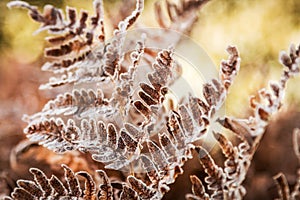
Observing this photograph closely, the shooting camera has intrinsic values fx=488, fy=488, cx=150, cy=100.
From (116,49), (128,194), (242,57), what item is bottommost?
(128,194)

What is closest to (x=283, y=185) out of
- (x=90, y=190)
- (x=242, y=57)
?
(x=90, y=190)

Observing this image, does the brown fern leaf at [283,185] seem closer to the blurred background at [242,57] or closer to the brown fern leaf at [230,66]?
the brown fern leaf at [230,66]

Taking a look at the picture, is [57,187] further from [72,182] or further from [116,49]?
[116,49]

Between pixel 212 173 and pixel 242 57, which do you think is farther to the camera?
pixel 242 57

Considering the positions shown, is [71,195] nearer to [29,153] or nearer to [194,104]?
[194,104]

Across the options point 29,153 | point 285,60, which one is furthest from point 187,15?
point 29,153

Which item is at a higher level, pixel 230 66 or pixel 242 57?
pixel 242 57

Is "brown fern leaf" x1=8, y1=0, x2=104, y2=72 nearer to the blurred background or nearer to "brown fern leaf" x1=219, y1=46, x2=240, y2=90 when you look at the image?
"brown fern leaf" x1=219, y1=46, x2=240, y2=90

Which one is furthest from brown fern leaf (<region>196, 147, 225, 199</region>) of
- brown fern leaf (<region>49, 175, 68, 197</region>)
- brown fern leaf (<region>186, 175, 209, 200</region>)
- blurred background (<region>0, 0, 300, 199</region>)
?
blurred background (<region>0, 0, 300, 199</region>)
